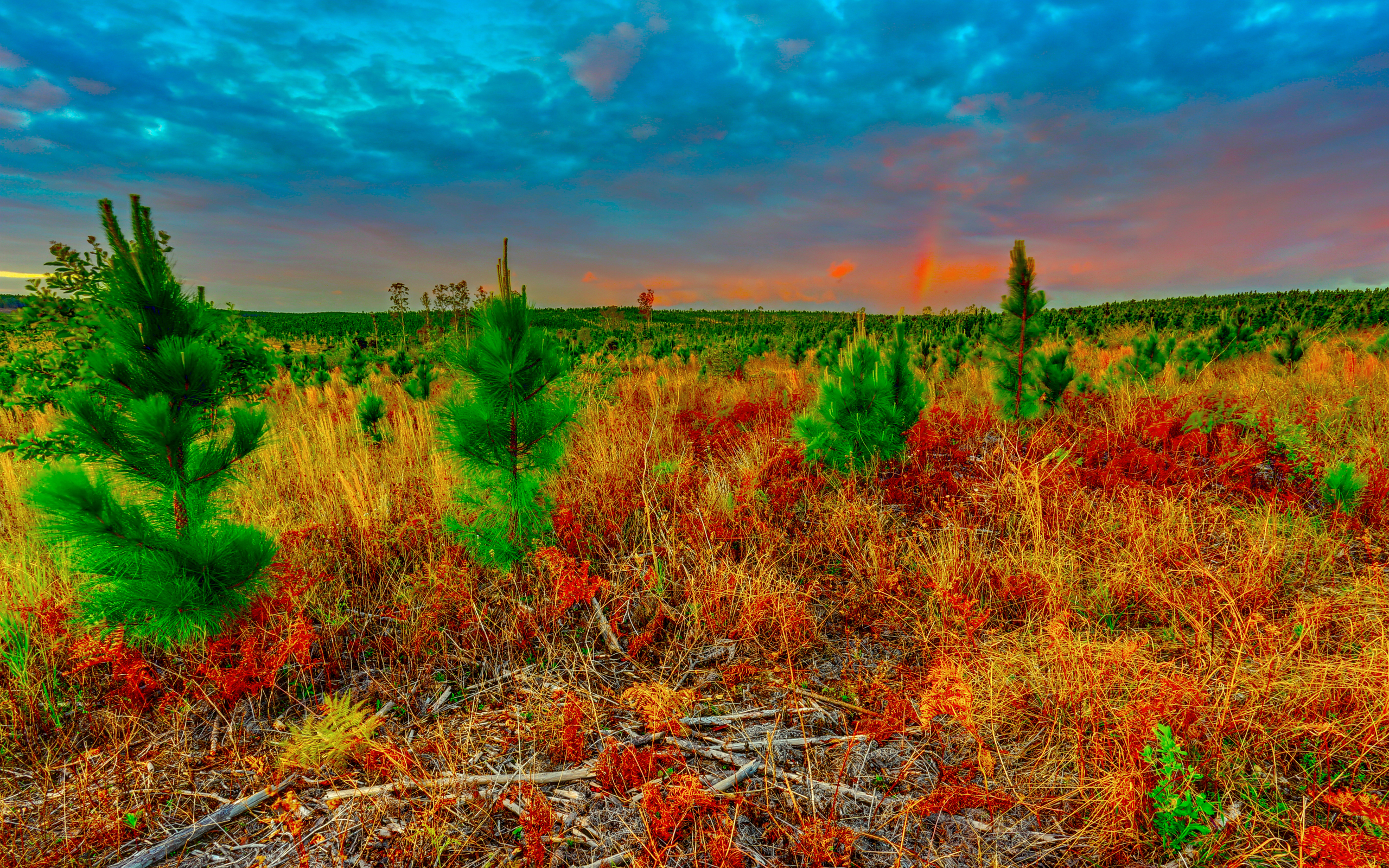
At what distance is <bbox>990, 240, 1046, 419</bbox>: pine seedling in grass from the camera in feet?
20.6

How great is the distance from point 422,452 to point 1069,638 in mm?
6080

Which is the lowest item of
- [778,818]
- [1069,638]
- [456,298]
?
[778,818]

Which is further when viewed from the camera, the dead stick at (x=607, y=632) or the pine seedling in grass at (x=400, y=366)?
the pine seedling in grass at (x=400, y=366)

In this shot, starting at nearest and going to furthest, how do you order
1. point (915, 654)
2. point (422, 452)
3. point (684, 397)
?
point (915, 654) → point (422, 452) → point (684, 397)

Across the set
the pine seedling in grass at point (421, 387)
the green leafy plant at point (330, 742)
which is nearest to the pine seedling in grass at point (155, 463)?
the green leafy plant at point (330, 742)

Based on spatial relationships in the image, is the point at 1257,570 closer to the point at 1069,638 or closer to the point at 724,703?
the point at 1069,638

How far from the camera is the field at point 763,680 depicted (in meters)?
1.95

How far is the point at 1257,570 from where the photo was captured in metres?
3.31

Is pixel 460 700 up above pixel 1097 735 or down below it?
below

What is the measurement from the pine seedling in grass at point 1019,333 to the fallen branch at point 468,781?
6.08 m

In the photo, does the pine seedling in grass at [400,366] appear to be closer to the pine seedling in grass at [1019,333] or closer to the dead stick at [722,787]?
the pine seedling in grass at [1019,333]

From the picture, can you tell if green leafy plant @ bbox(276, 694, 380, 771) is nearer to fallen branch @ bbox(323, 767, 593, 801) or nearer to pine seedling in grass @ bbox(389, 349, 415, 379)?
fallen branch @ bbox(323, 767, 593, 801)

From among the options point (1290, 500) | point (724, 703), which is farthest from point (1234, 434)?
point (724, 703)

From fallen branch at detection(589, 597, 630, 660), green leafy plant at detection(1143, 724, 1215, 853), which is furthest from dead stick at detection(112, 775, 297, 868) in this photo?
green leafy plant at detection(1143, 724, 1215, 853)
